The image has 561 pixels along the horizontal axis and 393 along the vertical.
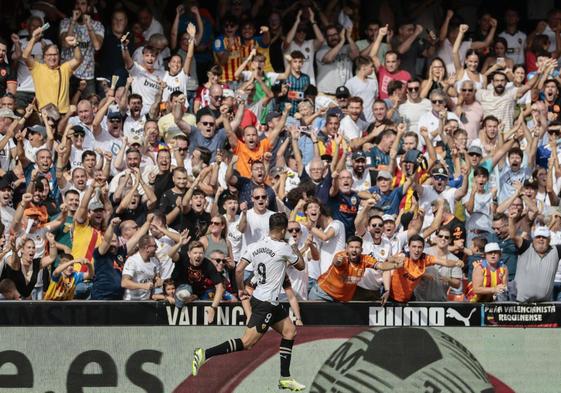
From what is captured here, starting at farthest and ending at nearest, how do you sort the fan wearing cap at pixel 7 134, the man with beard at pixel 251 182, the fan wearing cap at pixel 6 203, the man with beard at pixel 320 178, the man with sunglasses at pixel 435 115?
the man with sunglasses at pixel 435 115
the fan wearing cap at pixel 7 134
the man with beard at pixel 251 182
the man with beard at pixel 320 178
the fan wearing cap at pixel 6 203

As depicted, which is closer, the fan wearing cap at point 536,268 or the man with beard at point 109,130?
the fan wearing cap at point 536,268

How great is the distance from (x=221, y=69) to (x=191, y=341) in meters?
6.87

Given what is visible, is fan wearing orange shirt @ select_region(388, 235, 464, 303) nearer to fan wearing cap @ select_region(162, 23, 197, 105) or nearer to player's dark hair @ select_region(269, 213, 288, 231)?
player's dark hair @ select_region(269, 213, 288, 231)

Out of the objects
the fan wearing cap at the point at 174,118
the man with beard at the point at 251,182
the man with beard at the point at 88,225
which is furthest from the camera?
the fan wearing cap at the point at 174,118

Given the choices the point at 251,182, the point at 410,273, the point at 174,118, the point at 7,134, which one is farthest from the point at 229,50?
the point at 410,273

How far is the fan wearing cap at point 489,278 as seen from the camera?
17.3m

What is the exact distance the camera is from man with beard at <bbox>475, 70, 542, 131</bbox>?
2281 centimetres

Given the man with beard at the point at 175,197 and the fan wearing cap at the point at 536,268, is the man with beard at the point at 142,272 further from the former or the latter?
the fan wearing cap at the point at 536,268

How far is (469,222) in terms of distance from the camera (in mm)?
19797

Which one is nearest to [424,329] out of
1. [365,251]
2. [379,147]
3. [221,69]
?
[365,251]

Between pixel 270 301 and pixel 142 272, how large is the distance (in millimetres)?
1745

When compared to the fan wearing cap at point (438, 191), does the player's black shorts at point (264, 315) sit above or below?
below

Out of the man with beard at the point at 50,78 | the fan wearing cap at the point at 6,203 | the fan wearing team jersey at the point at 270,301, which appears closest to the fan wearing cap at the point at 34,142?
the man with beard at the point at 50,78

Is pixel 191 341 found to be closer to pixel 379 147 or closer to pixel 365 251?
pixel 365 251
